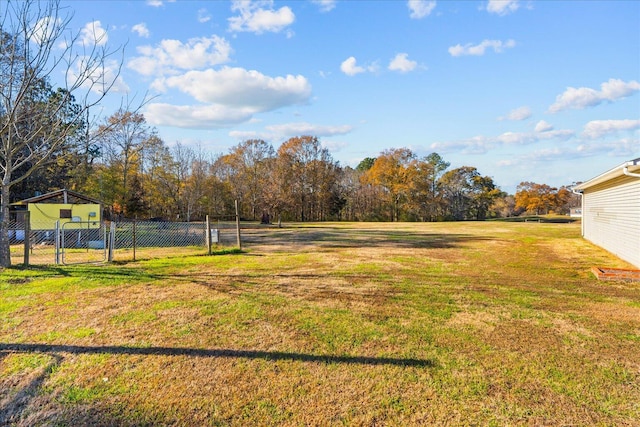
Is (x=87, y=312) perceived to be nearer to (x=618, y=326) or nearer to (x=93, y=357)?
(x=93, y=357)

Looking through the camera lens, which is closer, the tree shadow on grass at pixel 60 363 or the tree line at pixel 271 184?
the tree shadow on grass at pixel 60 363

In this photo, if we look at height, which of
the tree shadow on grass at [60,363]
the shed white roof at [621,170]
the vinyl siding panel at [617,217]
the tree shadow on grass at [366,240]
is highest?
the shed white roof at [621,170]

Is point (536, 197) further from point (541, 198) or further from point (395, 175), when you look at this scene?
point (395, 175)

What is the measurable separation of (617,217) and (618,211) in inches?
7.5

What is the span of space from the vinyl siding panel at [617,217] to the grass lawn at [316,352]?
11.2 feet

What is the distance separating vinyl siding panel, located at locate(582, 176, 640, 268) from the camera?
8812mm

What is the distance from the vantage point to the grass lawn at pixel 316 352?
8.28 feet

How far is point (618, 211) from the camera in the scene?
1053 cm

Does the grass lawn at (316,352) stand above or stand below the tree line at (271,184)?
below

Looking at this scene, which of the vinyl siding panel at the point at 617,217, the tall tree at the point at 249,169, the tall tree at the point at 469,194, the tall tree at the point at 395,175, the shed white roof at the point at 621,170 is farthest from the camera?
the tall tree at the point at 469,194

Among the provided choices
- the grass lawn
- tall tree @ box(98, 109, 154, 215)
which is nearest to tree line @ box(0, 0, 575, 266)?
tall tree @ box(98, 109, 154, 215)

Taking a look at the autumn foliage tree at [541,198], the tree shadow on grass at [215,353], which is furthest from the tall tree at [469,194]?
the tree shadow on grass at [215,353]

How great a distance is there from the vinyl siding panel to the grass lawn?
11.2 feet

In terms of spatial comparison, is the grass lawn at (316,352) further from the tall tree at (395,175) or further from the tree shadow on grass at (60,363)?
the tall tree at (395,175)
